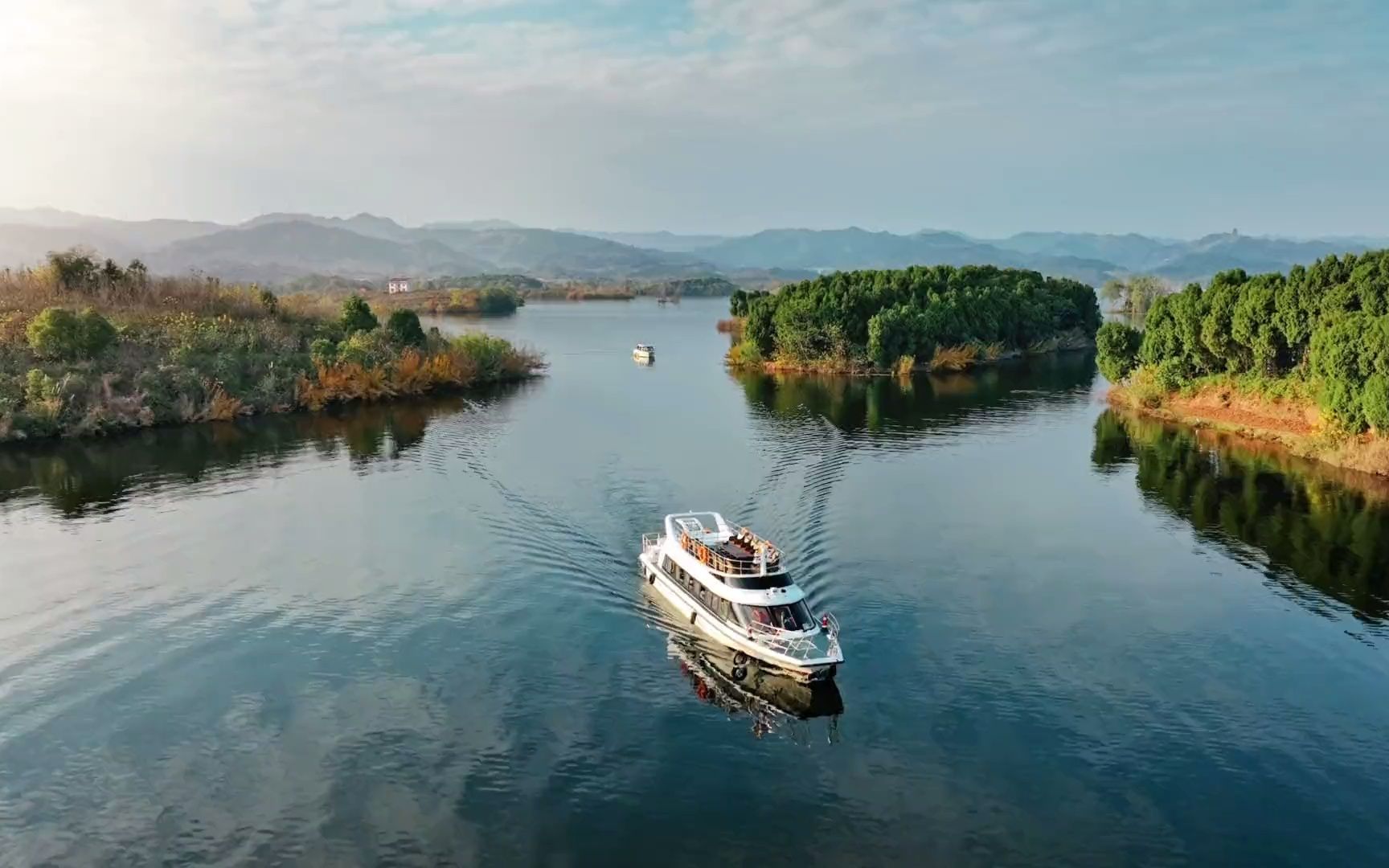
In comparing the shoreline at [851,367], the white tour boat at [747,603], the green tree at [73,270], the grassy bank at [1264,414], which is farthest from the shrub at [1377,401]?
the green tree at [73,270]

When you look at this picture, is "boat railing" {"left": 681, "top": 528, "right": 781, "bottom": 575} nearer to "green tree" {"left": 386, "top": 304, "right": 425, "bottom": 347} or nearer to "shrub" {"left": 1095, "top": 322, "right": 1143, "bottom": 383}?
"shrub" {"left": 1095, "top": 322, "right": 1143, "bottom": 383}

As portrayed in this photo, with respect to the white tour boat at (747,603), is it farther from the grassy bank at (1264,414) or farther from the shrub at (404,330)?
the shrub at (404,330)

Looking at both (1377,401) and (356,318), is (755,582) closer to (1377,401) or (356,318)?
(1377,401)

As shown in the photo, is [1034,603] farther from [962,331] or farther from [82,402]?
[962,331]

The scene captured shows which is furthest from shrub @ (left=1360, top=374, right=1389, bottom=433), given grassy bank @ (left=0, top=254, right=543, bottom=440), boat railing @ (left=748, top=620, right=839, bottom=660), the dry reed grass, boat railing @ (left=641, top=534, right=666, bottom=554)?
grassy bank @ (left=0, top=254, right=543, bottom=440)

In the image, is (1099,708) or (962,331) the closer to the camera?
(1099,708)

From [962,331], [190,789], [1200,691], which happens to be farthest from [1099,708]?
[962,331]

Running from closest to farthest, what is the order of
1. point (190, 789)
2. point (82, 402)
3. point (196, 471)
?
point (190, 789) < point (196, 471) < point (82, 402)

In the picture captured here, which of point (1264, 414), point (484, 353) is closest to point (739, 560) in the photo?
point (1264, 414)
